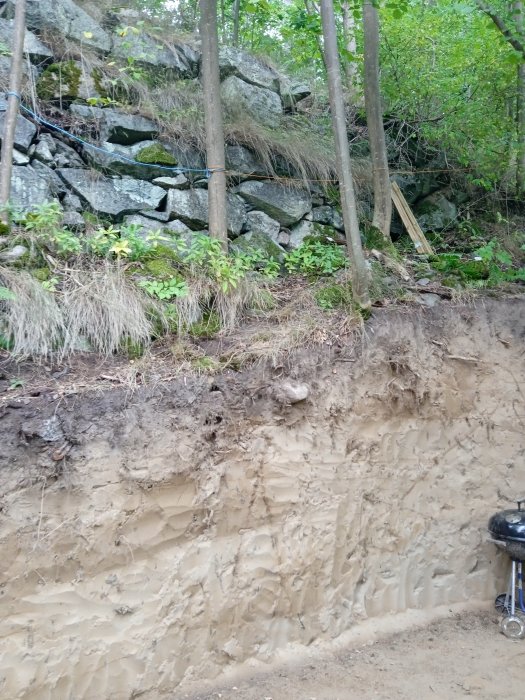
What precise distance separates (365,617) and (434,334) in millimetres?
2469

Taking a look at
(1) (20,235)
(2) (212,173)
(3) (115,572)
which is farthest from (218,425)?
(2) (212,173)

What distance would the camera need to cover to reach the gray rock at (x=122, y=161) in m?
5.65

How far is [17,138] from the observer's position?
5.32 m

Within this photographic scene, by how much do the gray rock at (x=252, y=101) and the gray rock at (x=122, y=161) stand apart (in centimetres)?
120

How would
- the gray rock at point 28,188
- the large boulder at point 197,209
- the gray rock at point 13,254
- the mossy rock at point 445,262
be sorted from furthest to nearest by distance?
1. the mossy rock at point 445,262
2. the large boulder at point 197,209
3. the gray rock at point 28,188
4. the gray rock at point 13,254

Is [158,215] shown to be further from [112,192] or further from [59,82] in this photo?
[59,82]

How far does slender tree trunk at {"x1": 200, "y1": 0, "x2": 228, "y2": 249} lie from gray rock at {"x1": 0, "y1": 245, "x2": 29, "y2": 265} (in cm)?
168

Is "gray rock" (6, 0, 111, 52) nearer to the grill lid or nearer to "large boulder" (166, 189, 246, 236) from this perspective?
"large boulder" (166, 189, 246, 236)

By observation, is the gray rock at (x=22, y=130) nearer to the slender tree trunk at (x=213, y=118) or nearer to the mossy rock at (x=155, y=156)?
the mossy rock at (x=155, y=156)

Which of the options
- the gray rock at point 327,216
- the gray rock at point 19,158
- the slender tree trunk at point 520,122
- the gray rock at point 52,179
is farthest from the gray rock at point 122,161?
the slender tree trunk at point 520,122

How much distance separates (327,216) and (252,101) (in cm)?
156

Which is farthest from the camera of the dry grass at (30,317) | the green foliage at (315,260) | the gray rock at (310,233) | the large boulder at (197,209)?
the gray rock at (310,233)

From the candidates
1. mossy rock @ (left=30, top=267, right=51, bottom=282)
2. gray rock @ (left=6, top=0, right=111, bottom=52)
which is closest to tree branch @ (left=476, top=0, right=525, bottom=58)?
gray rock @ (left=6, top=0, right=111, bottom=52)

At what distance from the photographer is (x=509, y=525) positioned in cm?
477
